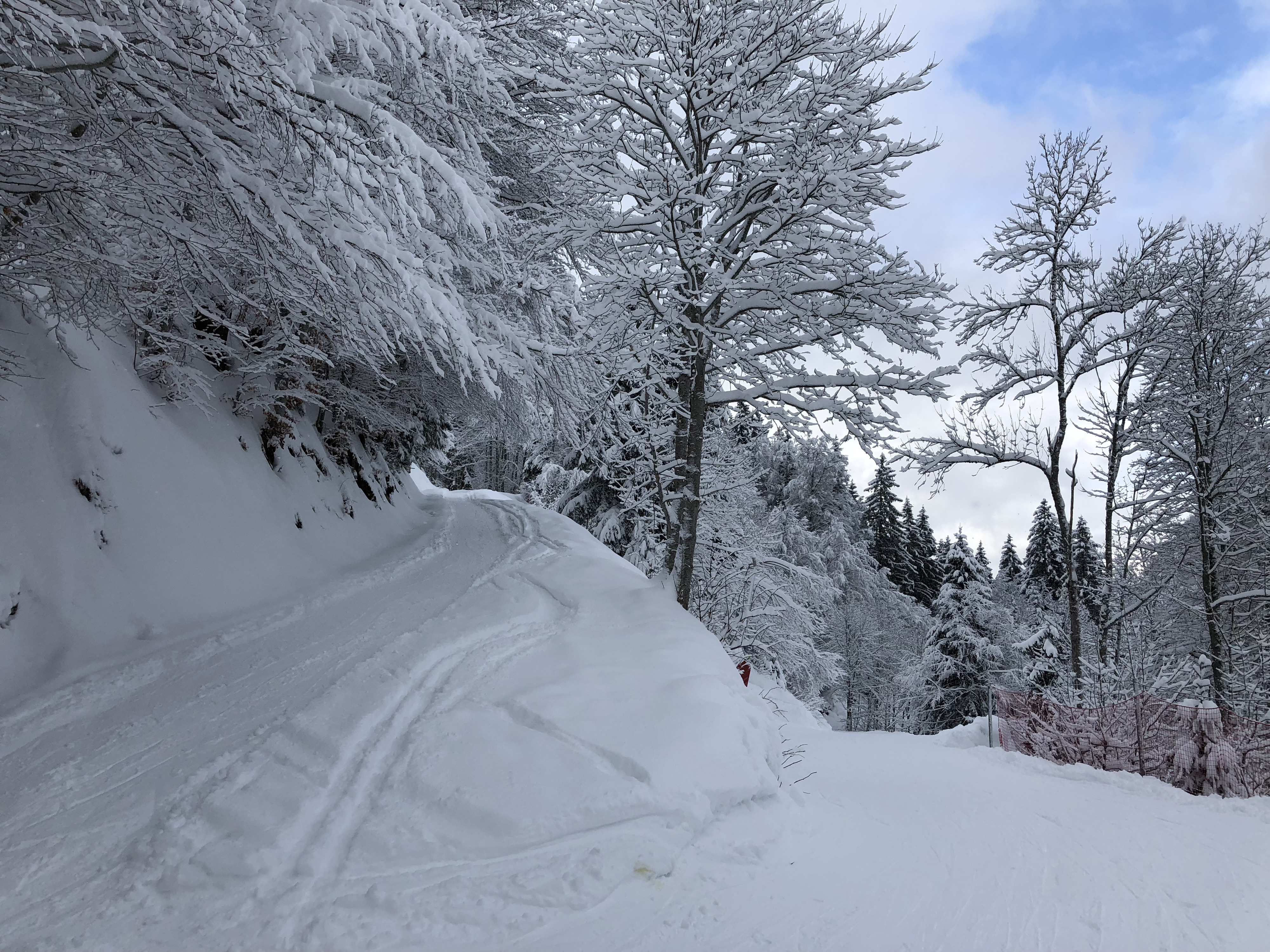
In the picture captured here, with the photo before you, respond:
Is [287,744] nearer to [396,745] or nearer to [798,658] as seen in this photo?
[396,745]

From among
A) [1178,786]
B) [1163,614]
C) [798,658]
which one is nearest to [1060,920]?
[1178,786]

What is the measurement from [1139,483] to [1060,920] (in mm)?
11188

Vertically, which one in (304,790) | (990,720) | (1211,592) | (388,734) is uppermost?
(1211,592)

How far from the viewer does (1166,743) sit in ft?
28.6

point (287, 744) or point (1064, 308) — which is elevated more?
point (1064, 308)

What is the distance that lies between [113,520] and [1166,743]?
41.7ft

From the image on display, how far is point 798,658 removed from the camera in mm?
15617

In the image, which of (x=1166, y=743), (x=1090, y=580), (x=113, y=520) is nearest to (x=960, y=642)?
(x=1090, y=580)

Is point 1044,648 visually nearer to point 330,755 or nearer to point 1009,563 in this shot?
point 330,755

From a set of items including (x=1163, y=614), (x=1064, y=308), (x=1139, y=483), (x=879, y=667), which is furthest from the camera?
(x=879, y=667)

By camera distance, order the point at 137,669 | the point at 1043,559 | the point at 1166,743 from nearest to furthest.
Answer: the point at 137,669 → the point at 1166,743 → the point at 1043,559

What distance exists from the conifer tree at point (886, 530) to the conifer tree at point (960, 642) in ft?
45.4

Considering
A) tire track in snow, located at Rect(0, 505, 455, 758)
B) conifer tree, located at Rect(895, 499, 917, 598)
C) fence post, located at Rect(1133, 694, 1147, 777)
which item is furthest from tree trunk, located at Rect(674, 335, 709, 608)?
conifer tree, located at Rect(895, 499, 917, 598)

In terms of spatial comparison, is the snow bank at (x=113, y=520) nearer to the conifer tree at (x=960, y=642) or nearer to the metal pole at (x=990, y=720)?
the metal pole at (x=990, y=720)
